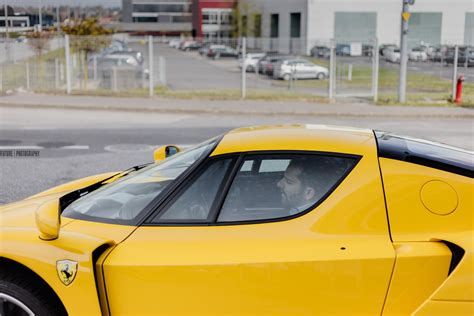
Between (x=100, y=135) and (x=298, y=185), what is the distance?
9983 mm

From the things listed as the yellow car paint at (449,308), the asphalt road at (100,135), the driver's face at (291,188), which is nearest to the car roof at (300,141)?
the driver's face at (291,188)

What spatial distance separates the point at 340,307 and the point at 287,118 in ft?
45.4

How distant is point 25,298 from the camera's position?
3.07m

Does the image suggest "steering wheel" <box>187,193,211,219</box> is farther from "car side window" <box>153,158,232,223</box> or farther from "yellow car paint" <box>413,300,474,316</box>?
"yellow car paint" <box>413,300,474,316</box>

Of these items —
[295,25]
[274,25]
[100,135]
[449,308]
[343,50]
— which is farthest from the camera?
[274,25]

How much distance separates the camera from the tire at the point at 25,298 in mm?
3059

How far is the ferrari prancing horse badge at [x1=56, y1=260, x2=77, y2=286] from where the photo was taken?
9.77ft

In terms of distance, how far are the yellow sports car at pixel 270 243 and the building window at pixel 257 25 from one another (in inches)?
2793

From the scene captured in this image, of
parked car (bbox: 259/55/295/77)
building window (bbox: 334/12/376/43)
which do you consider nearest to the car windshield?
parked car (bbox: 259/55/295/77)

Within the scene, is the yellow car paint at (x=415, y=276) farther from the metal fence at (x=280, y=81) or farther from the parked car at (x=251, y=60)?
the parked car at (x=251, y=60)

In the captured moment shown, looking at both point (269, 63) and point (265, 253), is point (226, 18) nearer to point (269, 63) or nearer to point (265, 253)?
point (269, 63)

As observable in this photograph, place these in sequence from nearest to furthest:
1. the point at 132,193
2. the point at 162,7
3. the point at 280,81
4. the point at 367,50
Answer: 1. the point at 132,193
2. the point at 367,50
3. the point at 280,81
4. the point at 162,7

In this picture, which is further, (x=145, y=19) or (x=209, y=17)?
(x=145, y=19)

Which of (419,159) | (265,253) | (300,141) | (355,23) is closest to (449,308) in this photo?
(419,159)
